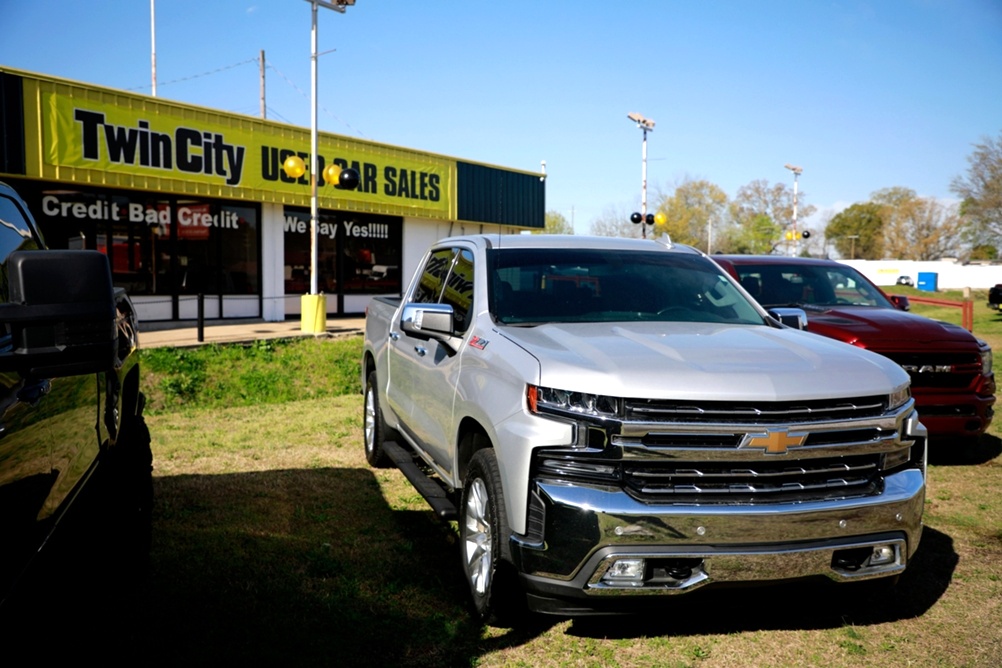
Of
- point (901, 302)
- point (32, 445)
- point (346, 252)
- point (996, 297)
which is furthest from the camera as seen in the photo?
point (996, 297)

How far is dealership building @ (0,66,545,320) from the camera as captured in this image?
51.8ft

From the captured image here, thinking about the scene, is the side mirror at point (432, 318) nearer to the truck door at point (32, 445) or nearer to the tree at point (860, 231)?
the truck door at point (32, 445)

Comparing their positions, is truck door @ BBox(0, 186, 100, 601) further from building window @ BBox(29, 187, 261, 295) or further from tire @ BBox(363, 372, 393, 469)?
building window @ BBox(29, 187, 261, 295)

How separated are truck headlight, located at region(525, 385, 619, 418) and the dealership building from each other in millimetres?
10352

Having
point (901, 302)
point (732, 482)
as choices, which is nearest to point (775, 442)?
point (732, 482)

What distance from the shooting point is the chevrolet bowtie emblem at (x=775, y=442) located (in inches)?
136

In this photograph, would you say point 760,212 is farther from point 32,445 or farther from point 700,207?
point 32,445

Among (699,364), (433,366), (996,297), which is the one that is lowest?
(996,297)

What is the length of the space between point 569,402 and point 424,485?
6.09 feet

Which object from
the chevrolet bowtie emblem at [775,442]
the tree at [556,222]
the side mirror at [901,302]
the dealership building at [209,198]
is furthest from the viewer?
the tree at [556,222]

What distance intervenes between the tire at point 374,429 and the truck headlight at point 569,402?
127 inches

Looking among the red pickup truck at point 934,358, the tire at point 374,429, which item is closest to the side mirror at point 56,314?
the tire at point 374,429

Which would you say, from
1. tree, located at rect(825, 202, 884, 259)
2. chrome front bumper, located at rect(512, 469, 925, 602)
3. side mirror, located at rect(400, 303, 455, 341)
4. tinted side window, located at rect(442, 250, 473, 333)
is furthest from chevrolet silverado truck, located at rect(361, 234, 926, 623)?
tree, located at rect(825, 202, 884, 259)

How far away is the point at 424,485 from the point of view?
16.9 feet
